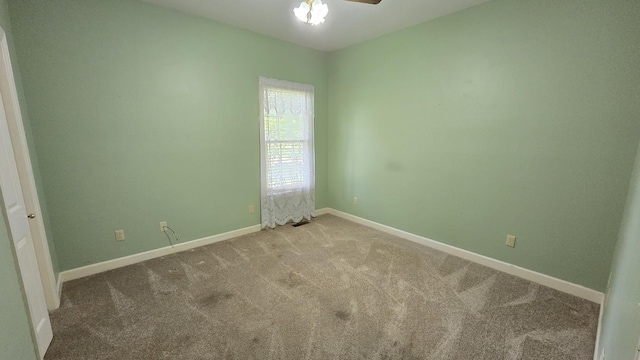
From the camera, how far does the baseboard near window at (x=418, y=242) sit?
2146 millimetres

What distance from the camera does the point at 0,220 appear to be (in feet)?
3.64

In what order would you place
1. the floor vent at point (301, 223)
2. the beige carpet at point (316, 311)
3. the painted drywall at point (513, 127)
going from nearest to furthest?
the beige carpet at point (316, 311)
the painted drywall at point (513, 127)
the floor vent at point (301, 223)

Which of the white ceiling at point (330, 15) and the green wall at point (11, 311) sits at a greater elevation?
the white ceiling at point (330, 15)

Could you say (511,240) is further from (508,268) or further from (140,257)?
(140,257)

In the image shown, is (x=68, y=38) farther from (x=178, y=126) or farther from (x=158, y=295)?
(x=158, y=295)

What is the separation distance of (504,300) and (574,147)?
4.59 ft

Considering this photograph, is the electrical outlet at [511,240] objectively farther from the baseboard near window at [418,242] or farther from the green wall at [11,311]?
the green wall at [11,311]

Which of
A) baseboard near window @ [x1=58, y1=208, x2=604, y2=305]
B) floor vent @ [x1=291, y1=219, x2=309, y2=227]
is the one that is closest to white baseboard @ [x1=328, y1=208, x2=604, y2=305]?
baseboard near window @ [x1=58, y1=208, x2=604, y2=305]

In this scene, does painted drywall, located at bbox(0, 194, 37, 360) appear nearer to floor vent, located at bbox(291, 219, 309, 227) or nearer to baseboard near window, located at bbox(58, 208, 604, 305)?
A: baseboard near window, located at bbox(58, 208, 604, 305)

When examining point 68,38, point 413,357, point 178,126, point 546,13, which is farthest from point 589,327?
point 68,38

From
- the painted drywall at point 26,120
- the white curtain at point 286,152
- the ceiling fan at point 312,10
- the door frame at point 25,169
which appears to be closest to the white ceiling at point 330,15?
the white curtain at point 286,152

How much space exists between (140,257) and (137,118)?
4.82ft

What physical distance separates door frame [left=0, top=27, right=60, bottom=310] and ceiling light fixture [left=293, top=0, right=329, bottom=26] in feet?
6.24

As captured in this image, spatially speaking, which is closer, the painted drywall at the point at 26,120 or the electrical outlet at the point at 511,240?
the painted drywall at the point at 26,120
